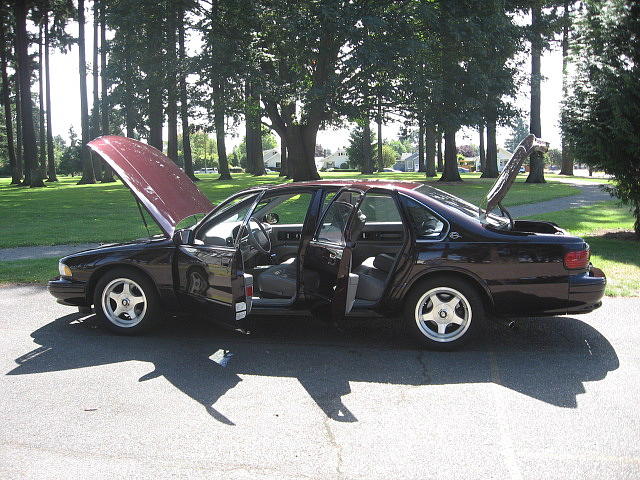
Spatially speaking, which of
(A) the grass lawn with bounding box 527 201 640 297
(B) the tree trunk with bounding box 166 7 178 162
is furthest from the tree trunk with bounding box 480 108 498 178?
(A) the grass lawn with bounding box 527 201 640 297

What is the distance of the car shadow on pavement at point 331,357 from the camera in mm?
4523

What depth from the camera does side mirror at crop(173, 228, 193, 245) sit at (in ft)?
18.6

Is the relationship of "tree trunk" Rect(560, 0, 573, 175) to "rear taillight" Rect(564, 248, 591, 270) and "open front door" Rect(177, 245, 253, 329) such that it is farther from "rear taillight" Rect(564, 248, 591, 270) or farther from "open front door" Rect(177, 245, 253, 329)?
"open front door" Rect(177, 245, 253, 329)

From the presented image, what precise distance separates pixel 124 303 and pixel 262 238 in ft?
5.19

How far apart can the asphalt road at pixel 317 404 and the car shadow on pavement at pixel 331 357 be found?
0.02 metres

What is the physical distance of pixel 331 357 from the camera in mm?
5172

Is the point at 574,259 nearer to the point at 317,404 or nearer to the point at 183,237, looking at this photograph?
the point at 317,404

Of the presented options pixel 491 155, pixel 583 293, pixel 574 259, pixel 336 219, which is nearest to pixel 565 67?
pixel 574 259

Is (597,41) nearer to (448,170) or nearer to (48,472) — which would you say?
(48,472)

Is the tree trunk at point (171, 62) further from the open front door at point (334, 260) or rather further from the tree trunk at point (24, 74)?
the open front door at point (334, 260)

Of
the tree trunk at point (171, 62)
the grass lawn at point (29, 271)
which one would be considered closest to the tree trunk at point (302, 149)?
the tree trunk at point (171, 62)

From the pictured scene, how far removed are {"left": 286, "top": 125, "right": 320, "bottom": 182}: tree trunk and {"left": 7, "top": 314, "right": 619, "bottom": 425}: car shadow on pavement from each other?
23157 millimetres

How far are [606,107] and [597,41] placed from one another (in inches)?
55.2

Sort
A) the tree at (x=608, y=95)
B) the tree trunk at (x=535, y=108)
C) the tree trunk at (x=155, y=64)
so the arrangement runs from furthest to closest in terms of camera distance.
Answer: the tree trunk at (x=535, y=108)
the tree trunk at (x=155, y=64)
the tree at (x=608, y=95)
